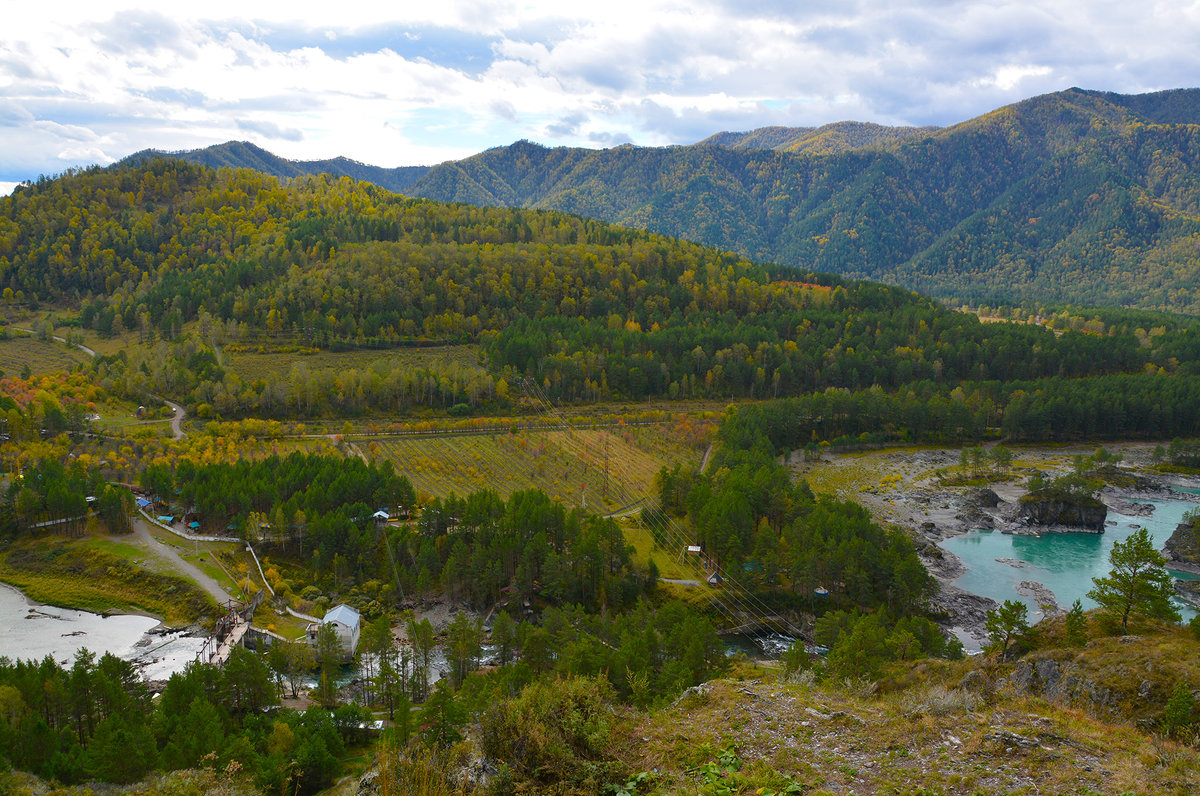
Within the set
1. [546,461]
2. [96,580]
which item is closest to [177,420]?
[96,580]

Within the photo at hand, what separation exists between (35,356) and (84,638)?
296 feet

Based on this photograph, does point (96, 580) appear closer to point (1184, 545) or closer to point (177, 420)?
point (177, 420)

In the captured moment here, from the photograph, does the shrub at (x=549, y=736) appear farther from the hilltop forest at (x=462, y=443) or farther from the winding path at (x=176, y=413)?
the winding path at (x=176, y=413)

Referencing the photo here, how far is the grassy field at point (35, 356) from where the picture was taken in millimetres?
105181

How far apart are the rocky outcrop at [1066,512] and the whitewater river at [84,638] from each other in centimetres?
7586

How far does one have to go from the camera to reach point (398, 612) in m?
49.9

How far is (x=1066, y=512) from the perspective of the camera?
71.1m

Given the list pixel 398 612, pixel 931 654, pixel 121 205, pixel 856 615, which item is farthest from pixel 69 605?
pixel 121 205

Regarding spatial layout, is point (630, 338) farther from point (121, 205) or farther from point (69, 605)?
point (121, 205)

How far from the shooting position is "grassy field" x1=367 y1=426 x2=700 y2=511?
71750mm

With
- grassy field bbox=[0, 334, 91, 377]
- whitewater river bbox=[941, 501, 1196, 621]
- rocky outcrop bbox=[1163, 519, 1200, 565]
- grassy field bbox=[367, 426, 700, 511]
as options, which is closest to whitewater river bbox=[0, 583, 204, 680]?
grassy field bbox=[367, 426, 700, 511]

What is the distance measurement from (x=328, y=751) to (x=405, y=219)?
156 meters

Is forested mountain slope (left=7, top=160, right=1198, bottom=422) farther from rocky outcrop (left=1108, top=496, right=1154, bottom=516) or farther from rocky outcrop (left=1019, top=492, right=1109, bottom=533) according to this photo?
rocky outcrop (left=1019, top=492, right=1109, bottom=533)

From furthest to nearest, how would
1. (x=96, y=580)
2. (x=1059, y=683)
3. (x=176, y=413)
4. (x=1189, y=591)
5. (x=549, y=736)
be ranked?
(x=176, y=413)
(x=1189, y=591)
(x=96, y=580)
(x=1059, y=683)
(x=549, y=736)
